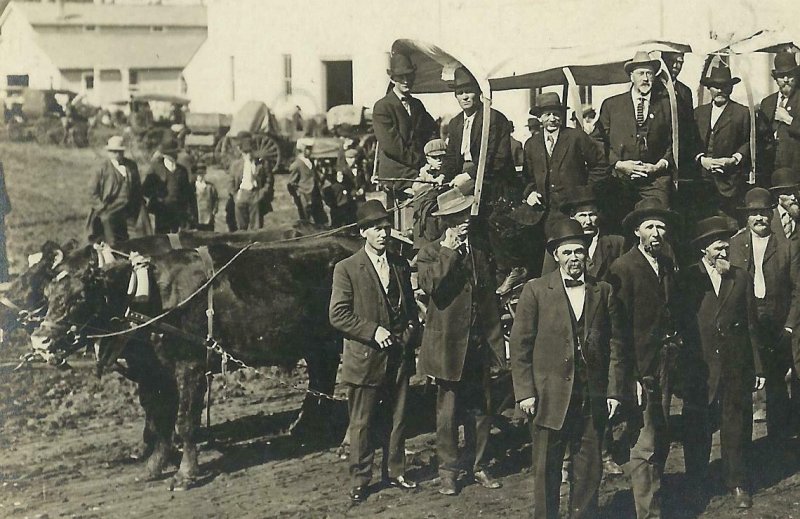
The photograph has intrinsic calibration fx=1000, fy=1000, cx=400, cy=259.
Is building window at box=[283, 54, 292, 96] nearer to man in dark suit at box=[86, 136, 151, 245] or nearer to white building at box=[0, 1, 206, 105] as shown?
white building at box=[0, 1, 206, 105]

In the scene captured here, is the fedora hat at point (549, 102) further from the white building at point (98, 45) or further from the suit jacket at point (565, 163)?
the white building at point (98, 45)

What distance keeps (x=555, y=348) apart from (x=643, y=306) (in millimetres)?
859

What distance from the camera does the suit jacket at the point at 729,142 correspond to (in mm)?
8117

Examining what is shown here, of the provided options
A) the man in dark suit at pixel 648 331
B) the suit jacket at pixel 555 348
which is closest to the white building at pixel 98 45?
the suit jacket at pixel 555 348

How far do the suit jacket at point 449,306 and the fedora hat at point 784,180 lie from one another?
257 cm

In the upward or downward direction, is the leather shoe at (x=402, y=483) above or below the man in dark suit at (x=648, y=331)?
below

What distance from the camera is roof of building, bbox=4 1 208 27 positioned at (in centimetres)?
831

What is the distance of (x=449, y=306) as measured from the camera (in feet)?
22.8

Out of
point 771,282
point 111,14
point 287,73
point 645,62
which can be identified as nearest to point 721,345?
point 771,282

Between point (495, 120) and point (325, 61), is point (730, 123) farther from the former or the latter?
point (325, 61)

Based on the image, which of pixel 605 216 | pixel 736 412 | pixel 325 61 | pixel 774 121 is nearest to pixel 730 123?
pixel 774 121

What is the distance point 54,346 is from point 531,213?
3.64 m

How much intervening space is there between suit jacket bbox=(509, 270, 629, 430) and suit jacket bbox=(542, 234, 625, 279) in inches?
36.1

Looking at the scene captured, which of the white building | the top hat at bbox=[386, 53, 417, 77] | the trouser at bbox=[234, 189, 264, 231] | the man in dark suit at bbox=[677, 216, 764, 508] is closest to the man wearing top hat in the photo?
the trouser at bbox=[234, 189, 264, 231]
